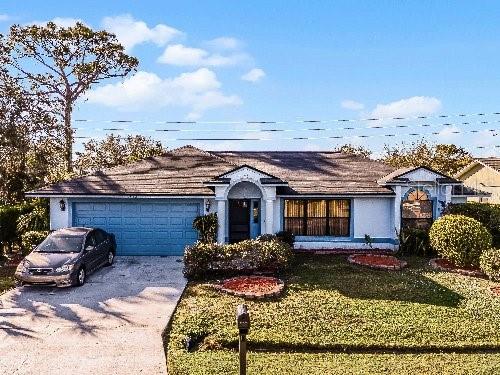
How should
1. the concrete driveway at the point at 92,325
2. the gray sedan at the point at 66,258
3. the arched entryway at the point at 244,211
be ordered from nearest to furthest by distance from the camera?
the concrete driveway at the point at 92,325 → the gray sedan at the point at 66,258 → the arched entryway at the point at 244,211

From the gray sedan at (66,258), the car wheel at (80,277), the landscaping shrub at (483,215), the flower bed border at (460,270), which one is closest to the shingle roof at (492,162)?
the landscaping shrub at (483,215)

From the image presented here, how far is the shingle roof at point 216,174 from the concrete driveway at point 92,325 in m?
4.56

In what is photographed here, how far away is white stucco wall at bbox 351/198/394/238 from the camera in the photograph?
64.8 feet

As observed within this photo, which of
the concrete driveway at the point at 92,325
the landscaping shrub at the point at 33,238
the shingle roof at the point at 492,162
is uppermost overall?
the shingle roof at the point at 492,162

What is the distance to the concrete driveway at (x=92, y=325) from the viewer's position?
28.6 ft

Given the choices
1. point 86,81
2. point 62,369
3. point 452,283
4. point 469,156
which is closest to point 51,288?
point 62,369

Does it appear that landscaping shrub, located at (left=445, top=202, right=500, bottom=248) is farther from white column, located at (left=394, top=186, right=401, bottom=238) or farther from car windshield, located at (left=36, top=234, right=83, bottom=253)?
car windshield, located at (left=36, top=234, right=83, bottom=253)

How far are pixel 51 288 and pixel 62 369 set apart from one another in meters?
6.07

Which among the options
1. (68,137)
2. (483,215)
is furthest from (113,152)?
(483,215)

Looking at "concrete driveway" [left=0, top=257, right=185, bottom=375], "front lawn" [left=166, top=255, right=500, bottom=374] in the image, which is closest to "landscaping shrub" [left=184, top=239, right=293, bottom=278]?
"concrete driveway" [left=0, top=257, right=185, bottom=375]

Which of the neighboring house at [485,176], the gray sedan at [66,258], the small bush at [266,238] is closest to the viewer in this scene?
the gray sedan at [66,258]

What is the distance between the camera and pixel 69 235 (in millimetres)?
15523

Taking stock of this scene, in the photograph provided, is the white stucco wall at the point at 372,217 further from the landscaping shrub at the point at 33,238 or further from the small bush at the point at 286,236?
the landscaping shrub at the point at 33,238

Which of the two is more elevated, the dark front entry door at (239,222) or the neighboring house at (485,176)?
the neighboring house at (485,176)
